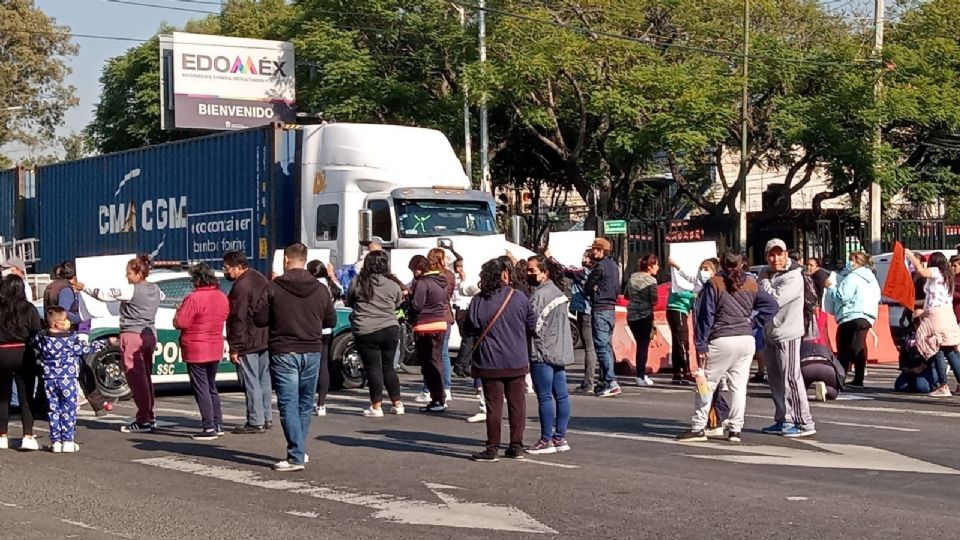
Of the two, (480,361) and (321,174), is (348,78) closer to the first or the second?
(321,174)

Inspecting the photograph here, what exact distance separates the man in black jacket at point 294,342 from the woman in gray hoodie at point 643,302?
7.20 m

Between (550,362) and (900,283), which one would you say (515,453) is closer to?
(550,362)

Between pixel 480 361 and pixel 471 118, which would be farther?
pixel 471 118

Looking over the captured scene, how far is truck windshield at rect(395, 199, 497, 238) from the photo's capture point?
22344mm

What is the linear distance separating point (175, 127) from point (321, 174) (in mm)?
28161

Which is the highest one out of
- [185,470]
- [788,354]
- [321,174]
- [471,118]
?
[471,118]

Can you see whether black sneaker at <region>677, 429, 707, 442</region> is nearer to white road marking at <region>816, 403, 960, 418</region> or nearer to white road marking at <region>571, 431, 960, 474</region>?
white road marking at <region>571, 431, 960, 474</region>

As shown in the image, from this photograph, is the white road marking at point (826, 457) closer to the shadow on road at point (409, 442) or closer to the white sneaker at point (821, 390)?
the shadow on road at point (409, 442)

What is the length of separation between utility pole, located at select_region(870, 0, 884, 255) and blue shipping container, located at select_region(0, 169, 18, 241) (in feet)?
64.7

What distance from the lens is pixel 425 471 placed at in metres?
10.6

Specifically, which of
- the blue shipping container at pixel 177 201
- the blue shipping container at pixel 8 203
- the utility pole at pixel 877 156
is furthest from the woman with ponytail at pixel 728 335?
the blue shipping container at pixel 8 203

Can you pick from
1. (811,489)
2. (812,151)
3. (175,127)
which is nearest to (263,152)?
(811,489)

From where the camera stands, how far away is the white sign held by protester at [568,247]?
20.5 m

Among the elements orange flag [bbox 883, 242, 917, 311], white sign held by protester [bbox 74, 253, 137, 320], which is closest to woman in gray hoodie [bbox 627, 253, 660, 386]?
orange flag [bbox 883, 242, 917, 311]
